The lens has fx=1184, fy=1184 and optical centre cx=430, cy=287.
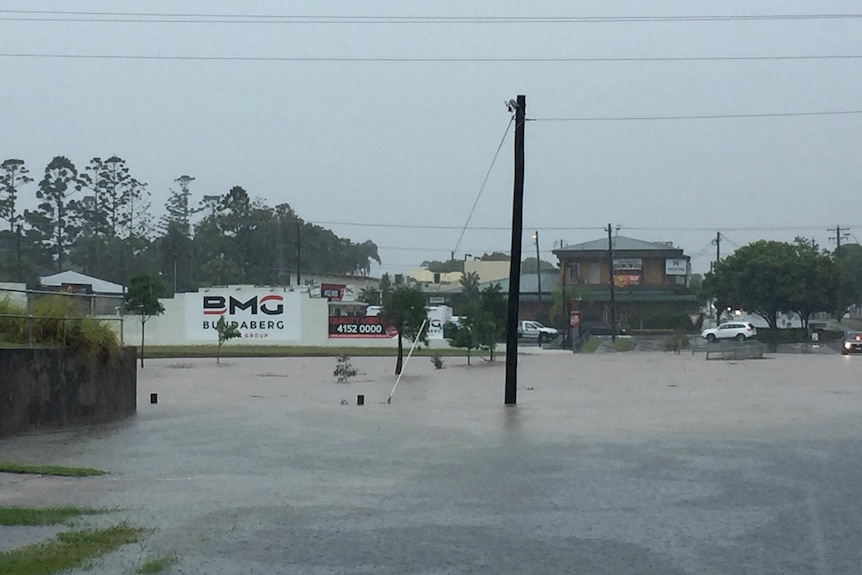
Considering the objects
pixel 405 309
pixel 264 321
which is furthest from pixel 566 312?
pixel 405 309

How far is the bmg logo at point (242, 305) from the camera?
234 feet

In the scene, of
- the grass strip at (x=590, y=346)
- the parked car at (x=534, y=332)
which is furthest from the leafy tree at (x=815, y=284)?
the parked car at (x=534, y=332)

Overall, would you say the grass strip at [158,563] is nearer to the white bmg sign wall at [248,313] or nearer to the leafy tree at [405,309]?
the leafy tree at [405,309]

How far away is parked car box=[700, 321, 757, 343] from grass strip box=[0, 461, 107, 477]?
2716 inches

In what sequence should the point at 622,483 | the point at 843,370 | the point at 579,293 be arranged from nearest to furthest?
the point at 622,483, the point at 843,370, the point at 579,293

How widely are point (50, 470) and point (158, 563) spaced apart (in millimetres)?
5890

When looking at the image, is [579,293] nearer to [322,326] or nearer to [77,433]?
[322,326]

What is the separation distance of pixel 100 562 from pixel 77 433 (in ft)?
36.9

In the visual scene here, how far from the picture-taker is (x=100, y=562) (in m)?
A: 8.97

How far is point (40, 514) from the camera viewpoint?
10.9 m

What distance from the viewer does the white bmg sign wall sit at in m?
71.3

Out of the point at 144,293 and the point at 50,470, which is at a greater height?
the point at 144,293

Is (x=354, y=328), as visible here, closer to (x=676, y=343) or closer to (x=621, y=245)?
(x=676, y=343)

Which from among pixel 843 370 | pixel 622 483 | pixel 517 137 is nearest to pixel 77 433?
pixel 622 483
